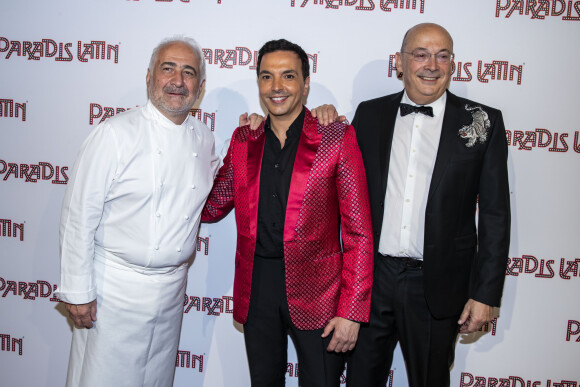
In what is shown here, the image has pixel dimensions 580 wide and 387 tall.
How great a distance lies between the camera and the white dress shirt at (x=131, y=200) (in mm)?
2002

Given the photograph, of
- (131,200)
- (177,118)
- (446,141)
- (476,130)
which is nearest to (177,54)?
(177,118)

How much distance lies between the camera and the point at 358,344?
2242 mm

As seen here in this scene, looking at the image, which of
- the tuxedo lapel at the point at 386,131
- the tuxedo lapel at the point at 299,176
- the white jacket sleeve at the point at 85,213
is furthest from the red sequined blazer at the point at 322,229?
the white jacket sleeve at the point at 85,213

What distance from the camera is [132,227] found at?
6.87 ft

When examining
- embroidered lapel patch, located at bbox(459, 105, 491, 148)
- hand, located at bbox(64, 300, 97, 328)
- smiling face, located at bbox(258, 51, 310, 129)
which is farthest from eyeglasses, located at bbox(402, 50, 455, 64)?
hand, located at bbox(64, 300, 97, 328)

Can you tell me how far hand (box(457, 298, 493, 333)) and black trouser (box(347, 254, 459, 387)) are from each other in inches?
1.7

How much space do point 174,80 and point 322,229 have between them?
0.96m

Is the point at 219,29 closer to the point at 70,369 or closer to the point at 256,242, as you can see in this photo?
the point at 256,242

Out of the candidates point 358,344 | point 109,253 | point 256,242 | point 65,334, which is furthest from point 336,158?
point 65,334

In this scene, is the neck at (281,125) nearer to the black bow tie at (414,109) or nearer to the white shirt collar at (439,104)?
the black bow tie at (414,109)

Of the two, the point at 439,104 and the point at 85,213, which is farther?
the point at 439,104

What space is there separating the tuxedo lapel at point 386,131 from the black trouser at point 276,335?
24.7 inches

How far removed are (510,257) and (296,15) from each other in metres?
1.87

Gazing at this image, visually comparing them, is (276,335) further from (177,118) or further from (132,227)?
(177,118)
